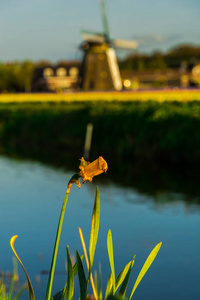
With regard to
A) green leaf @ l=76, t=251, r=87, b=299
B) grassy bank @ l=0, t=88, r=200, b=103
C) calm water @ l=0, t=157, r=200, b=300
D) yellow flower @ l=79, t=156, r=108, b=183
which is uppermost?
grassy bank @ l=0, t=88, r=200, b=103

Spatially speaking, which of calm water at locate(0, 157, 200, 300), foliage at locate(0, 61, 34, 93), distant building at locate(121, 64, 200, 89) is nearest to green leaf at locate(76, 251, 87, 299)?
calm water at locate(0, 157, 200, 300)

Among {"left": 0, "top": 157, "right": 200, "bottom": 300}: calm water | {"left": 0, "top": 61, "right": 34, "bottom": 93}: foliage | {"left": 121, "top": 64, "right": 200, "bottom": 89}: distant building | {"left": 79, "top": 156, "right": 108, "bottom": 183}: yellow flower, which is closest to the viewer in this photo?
{"left": 79, "top": 156, "right": 108, "bottom": 183}: yellow flower

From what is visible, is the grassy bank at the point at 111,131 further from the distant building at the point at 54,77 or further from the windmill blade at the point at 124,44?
the distant building at the point at 54,77

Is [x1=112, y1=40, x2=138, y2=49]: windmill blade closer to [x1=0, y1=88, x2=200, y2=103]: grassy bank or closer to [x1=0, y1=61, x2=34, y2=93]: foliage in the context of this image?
[x1=0, y1=88, x2=200, y2=103]: grassy bank

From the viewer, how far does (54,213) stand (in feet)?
34.0

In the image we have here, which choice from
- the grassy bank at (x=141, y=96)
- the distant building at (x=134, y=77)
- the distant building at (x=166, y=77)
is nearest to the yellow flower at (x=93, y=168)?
the grassy bank at (x=141, y=96)

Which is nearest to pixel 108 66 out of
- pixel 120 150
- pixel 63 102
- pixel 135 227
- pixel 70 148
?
pixel 63 102

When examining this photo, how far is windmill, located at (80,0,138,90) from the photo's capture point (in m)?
43.3

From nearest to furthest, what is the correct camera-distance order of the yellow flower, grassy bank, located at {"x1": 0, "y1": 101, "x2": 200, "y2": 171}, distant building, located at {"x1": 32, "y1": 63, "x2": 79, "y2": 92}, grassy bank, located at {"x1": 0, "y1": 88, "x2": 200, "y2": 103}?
the yellow flower < grassy bank, located at {"x1": 0, "y1": 101, "x2": 200, "y2": 171} < grassy bank, located at {"x1": 0, "y1": 88, "x2": 200, "y2": 103} < distant building, located at {"x1": 32, "y1": 63, "x2": 79, "y2": 92}

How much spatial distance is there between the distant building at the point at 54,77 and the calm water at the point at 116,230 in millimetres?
61242

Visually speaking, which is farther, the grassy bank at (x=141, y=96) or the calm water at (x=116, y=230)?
the grassy bank at (x=141, y=96)

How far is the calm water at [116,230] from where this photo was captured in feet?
21.4

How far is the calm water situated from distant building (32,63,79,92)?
2411 inches

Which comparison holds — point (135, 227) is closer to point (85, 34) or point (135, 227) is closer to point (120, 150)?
point (120, 150)
